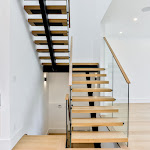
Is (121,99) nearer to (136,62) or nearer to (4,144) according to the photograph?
(4,144)

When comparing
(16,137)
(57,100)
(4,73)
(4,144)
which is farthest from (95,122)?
(57,100)

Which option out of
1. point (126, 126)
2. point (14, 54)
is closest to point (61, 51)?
point (14, 54)

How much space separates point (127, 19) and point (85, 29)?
6.29 ft

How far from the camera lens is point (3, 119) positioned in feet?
8.52

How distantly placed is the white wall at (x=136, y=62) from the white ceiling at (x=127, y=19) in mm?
381

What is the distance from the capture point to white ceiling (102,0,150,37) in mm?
3652

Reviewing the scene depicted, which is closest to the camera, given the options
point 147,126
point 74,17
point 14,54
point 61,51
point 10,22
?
point 10,22

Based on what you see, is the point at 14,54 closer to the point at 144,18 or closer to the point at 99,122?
the point at 99,122

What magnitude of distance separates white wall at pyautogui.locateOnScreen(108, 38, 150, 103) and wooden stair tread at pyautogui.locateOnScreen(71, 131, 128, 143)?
370 centimetres

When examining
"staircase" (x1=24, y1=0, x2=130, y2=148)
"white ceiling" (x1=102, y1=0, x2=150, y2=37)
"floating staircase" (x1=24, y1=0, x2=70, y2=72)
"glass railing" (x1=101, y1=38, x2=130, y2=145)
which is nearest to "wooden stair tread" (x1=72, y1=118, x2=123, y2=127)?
"staircase" (x1=24, y1=0, x2=130, y2=148)

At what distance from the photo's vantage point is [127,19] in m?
4.51

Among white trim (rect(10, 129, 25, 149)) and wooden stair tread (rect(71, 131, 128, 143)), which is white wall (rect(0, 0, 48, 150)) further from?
wooden stair tread (rect(71, 131, 128, 143))

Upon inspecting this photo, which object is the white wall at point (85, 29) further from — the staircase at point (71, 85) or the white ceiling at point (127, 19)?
the staircase at point (71, 85)

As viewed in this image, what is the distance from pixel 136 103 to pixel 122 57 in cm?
202
